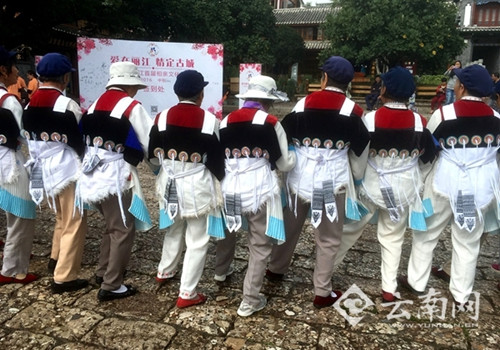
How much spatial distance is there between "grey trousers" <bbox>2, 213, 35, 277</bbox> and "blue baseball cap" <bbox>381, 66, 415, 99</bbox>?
3.01 m

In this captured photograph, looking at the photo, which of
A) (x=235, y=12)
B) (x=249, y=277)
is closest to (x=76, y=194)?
(x=249, y=277)

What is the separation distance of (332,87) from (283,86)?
63.3ft

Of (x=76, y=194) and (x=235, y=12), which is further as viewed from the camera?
(x=235, y=12)

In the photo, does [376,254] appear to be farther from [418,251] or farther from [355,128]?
[355,128]

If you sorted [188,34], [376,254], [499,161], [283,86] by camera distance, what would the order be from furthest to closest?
[283,86], [188,34], [376,254], [499,161]

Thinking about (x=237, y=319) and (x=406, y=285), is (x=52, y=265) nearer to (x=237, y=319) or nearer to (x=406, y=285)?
(x=237, y=319)

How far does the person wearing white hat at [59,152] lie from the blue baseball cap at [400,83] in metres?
2.32

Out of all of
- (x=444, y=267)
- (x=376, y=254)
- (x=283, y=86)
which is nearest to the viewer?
(x=444, y=267)

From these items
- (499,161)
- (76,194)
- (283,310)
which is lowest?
(283,310)

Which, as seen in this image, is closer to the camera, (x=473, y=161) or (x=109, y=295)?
(x=473, y=161)

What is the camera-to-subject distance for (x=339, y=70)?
287 centimetres

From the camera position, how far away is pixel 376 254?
4.21 m

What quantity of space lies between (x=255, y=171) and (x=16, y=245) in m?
2.04

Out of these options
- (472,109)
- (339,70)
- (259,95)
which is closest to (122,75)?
(259,95)
